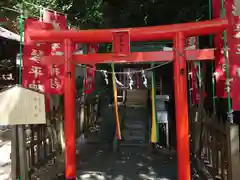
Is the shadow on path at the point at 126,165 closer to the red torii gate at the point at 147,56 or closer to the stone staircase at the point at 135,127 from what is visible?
the stone staircase at the point at 135,127

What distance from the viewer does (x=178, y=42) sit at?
5.43 m

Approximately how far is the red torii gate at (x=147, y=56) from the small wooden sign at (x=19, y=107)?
126 cm

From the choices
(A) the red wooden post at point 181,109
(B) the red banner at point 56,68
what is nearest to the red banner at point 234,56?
(A) the red wooden post at point 181,109

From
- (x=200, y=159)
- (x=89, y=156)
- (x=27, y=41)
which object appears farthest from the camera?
(x=89, y=156)

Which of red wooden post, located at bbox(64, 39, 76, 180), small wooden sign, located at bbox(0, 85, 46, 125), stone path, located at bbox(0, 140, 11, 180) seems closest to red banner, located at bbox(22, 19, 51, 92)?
red wooden post, located at bbox(64, 39, 76, 180)

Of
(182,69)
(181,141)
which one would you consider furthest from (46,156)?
(182,69)

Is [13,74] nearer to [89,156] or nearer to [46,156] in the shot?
[89,156]

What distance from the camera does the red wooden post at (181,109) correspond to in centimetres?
532

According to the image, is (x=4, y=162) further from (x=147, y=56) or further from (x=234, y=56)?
(x=234, y=56)

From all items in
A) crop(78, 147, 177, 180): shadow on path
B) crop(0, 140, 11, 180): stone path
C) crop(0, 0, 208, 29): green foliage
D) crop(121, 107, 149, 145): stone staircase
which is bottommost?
crop(78, 147, 177, 180): shadow on path

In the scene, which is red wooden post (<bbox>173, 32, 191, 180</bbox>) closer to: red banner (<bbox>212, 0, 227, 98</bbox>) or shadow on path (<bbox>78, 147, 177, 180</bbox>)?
red banner (<bbox>212, 0, 227, 98</bbox>)

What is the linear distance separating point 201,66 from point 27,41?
492 centimetres

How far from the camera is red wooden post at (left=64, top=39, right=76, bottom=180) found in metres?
5.76

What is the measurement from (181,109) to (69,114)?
239 cm
